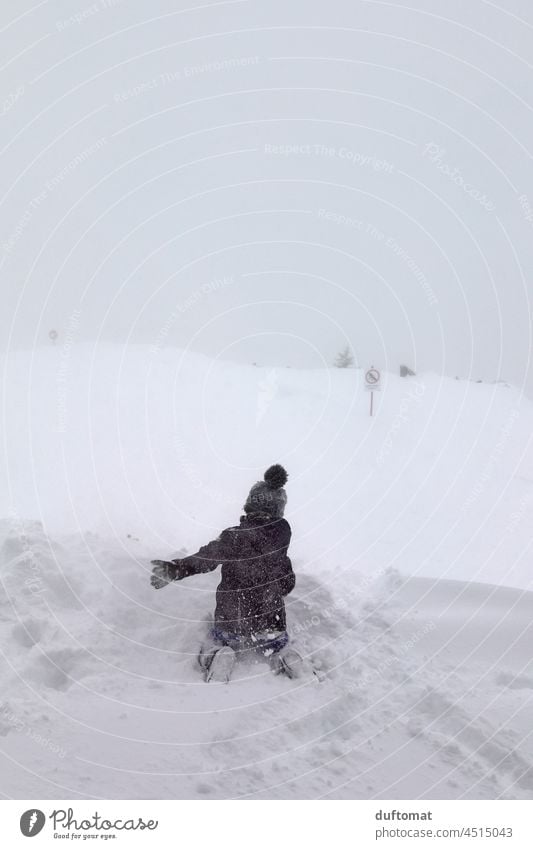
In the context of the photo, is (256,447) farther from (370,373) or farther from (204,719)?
(204,719)

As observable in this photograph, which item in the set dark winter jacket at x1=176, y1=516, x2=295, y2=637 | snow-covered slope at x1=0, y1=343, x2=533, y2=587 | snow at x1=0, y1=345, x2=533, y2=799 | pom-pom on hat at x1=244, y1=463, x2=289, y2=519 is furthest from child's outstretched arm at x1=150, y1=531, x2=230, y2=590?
snow-covered slope at x1=0, y1=343, x2=533, y2=587

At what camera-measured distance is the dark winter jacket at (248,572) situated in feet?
15.2

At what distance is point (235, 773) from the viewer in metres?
3.27

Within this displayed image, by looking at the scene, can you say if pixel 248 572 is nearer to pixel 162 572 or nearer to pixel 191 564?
pixel 191 564

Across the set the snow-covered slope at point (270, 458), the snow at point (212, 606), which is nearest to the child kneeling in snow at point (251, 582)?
the snow at point (212, 606)

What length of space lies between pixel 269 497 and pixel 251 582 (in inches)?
31.8

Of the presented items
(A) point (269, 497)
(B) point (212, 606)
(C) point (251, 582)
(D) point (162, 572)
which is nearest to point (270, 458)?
(B) point (212, 606)

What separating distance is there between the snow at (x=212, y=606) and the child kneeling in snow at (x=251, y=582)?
0.74 ft

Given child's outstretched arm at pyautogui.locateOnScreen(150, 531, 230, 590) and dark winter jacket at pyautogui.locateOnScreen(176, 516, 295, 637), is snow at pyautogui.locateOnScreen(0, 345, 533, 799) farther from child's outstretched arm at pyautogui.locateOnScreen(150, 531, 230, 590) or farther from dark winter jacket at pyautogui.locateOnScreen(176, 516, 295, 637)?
child's outstretched arm at pyautogui.locateOnScreen(150, 531, 230, 590)

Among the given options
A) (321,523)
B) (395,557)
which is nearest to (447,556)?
(395,557)

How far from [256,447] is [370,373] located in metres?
5.09

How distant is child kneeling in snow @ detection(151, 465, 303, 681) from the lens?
4590 mm

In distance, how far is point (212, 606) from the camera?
18.8 ft

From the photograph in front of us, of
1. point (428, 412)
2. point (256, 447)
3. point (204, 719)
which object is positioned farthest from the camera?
point (428, 412)
